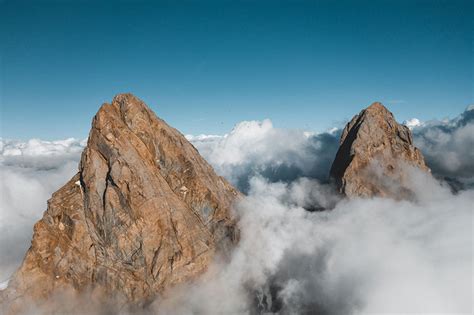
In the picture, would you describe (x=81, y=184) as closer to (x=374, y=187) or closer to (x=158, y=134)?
(x=158, y=134)

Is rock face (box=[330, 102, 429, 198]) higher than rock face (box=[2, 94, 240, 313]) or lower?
higher

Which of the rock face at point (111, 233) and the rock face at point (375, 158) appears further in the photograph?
the rock face at point (375, 158)

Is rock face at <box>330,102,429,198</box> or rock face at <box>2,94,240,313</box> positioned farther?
rock face at <box>330,102,429,198</box>

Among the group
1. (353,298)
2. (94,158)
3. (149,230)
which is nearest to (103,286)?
(149,230)

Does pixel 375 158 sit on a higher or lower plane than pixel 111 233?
higher

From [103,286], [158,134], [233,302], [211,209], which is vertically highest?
[158,134]

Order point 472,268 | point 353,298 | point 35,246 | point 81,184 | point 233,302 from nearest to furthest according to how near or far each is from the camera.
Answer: point 35,246
point 81,184
point 233,302
point 353,298
point 472,268

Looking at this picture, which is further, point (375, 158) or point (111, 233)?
point (375, 158)

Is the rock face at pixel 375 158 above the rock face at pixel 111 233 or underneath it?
above
